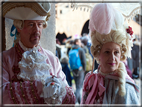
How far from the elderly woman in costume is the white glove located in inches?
11.1

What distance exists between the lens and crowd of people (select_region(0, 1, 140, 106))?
1.24 metres

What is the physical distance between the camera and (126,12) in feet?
5.80

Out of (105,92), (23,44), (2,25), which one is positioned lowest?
(105,92)

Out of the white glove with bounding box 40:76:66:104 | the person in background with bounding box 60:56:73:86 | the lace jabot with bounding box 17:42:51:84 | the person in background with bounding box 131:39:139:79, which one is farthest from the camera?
the person in background with bounding box 131:39:139:79

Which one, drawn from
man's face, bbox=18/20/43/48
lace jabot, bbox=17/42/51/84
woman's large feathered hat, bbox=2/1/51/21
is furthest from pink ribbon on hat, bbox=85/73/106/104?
woman's large feathered hat, bbox=2/1/51/21

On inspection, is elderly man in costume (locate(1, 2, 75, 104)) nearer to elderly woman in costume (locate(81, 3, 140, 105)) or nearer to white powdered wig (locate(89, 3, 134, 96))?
elderly woman in costume (locate(81, 3, 140, 105))

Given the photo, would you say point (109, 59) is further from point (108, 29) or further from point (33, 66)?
point (33, 66)

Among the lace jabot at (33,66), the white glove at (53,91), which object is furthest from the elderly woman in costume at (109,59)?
the lace jabot at (33,66)

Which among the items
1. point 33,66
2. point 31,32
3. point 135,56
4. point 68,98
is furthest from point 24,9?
point 135,56

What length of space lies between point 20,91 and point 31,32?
0.45 metres

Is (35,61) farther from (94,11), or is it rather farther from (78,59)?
(78,59)

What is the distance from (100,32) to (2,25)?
3.20 ft

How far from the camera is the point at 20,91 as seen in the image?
123cm

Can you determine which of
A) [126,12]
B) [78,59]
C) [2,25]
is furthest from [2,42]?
[78,59]
